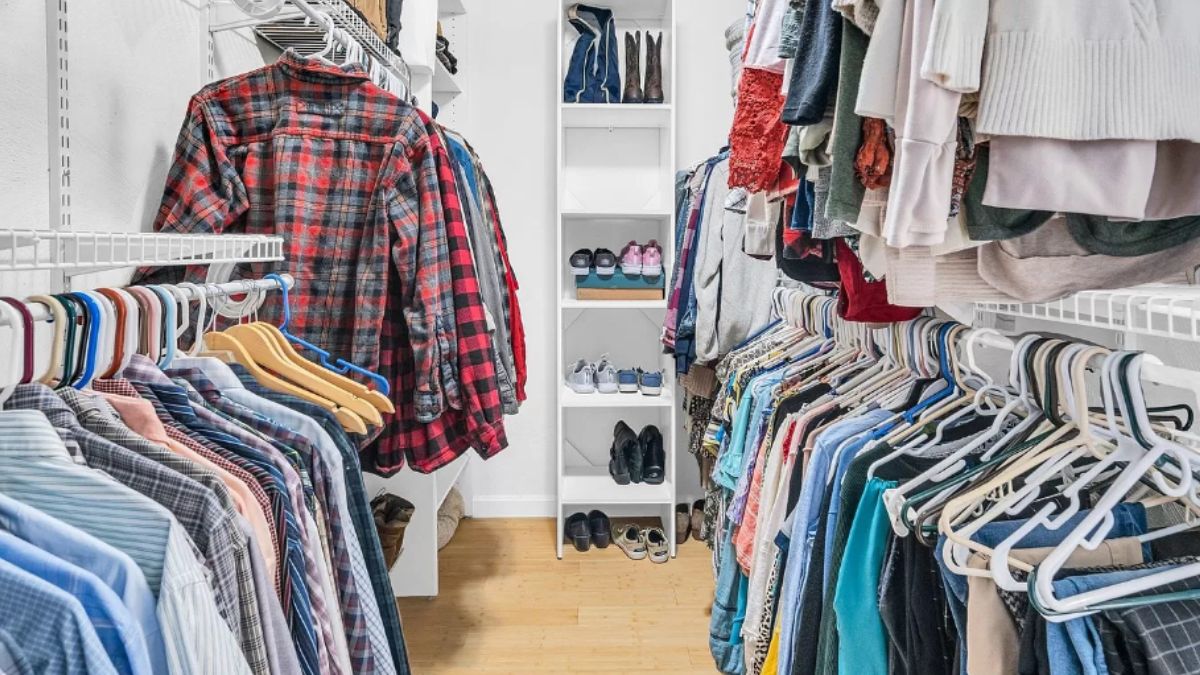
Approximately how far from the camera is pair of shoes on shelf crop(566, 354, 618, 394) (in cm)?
311

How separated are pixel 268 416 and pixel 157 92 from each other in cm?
96

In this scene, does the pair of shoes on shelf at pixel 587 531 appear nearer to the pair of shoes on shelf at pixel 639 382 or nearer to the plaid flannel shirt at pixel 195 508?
the pair of shoes on shelf at pixel 639 382

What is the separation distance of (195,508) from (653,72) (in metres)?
2.64

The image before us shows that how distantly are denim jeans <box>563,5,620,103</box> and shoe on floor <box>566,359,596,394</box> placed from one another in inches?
40.4

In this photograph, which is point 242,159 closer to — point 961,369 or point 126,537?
point 126,537

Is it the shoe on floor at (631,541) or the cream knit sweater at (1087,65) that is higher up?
the cream knit sweater at (1087,65)

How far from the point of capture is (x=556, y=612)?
97.3 inches

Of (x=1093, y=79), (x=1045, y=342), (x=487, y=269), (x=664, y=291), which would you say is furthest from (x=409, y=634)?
(x=1093, y=79)

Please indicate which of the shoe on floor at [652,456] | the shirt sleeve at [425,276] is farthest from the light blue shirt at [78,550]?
the shoe on floor at [652,456]

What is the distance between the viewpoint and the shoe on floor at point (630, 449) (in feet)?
10.3

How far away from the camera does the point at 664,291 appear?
308 centimetres

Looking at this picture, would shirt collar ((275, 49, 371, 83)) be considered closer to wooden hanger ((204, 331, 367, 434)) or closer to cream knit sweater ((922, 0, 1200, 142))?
wooden hanger ((204, 331, 367, 434))

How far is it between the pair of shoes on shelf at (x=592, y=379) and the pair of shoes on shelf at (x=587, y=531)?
Answer: 1.61 feet

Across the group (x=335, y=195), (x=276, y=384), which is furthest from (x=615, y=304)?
(x=276, y=384)
